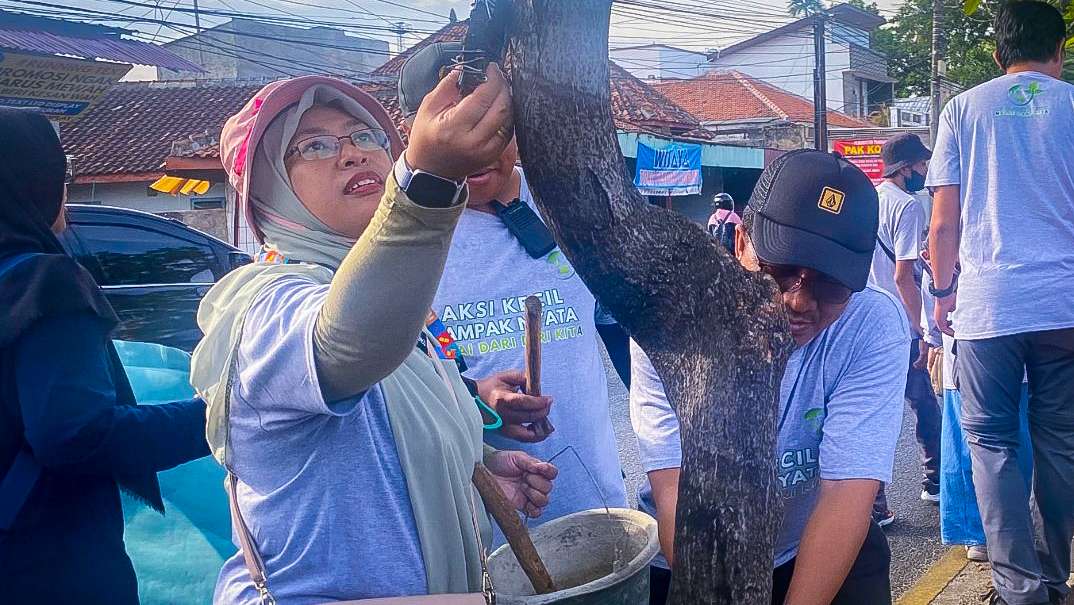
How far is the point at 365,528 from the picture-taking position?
4.98ft

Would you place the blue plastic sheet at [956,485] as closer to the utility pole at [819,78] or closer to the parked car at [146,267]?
the parked car at [146,267]

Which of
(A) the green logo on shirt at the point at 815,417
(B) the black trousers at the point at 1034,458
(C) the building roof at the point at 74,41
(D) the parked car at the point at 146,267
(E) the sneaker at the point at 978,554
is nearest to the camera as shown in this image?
(A) the green logo on shirt at the point at 815,417

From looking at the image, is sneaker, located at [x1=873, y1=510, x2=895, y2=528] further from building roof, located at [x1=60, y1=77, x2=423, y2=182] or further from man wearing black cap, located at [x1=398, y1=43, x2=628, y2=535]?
building roof, located at [x1=60, y1=77, x2=423, y2=182]

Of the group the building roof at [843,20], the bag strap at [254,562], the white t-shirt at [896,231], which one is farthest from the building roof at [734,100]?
the bag strap at [254,562]

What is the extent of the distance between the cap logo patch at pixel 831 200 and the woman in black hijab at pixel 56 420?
1.32 m

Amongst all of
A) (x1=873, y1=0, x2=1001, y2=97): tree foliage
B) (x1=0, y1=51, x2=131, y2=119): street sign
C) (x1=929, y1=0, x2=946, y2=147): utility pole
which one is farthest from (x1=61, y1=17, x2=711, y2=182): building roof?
(x1=873, y1=0, x2=1001, y2=97): tree foliage

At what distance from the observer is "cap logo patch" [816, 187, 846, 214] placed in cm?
181

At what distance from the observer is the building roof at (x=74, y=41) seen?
986 centimetres

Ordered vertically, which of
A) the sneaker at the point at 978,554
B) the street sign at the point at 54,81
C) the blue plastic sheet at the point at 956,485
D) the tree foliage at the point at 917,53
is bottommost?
the sneaker at the point at 978,554

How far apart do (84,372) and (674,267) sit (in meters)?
1.22

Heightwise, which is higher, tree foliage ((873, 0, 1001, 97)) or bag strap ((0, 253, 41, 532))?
tree foliage ((873, 0, 1001, 97))

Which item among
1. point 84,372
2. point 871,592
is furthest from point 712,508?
point 84,372

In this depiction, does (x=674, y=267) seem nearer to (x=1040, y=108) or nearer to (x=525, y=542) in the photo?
(x=525, y=542)

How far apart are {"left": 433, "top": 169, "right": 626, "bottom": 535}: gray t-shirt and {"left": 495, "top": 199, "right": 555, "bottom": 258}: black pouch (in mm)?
19
